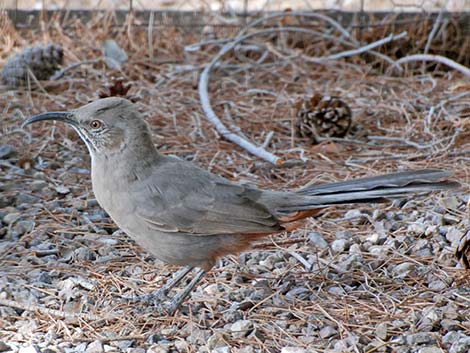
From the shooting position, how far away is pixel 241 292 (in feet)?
12.1

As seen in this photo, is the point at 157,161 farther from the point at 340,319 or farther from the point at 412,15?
the point at 412,15

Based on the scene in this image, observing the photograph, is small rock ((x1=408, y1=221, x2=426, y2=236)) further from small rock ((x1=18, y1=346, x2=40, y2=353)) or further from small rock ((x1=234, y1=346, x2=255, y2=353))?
small rock ((x1=18, y1=346, x2=40, y2=353))

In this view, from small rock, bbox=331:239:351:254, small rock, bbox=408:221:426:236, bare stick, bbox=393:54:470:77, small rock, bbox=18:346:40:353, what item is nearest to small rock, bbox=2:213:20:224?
small rock, bbox=18:346:40:353

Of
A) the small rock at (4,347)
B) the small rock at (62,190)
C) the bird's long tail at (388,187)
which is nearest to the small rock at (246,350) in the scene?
the bird's long tail at (388,187)

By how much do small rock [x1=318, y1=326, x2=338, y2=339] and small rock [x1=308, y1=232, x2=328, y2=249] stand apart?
89 centimetres

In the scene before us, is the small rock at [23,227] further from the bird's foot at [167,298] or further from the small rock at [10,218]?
the bird's foot at [167,298]

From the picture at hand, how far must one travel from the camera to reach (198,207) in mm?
3598

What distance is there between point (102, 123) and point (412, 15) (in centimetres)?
463

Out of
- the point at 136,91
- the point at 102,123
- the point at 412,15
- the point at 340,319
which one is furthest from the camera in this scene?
the point at 412,15

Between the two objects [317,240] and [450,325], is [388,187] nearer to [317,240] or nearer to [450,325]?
[450,325]

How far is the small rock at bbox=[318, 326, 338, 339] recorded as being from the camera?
326 centimetres

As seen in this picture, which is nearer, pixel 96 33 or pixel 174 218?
pixel 174 218

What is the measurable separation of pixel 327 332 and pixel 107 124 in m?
1.33

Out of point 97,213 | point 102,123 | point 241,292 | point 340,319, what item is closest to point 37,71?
point 97,213
